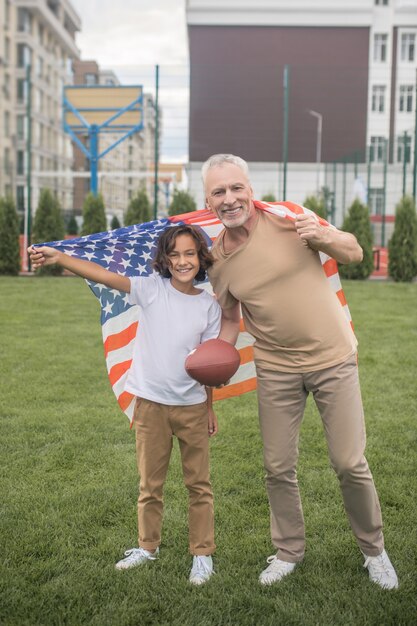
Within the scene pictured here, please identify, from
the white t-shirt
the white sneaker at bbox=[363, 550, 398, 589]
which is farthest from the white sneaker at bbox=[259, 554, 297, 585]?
the white t-shirt

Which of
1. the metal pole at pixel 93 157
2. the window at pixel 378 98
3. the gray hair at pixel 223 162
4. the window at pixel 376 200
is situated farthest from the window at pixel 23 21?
the gray hair at pixel 223 162

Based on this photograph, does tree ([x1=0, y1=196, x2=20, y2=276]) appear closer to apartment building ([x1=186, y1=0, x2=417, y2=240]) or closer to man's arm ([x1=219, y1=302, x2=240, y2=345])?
man's arm ([x1=219, y1=302, x2=240, y2=345])

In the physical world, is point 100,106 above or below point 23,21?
below

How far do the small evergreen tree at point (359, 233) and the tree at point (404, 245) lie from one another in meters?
0.51

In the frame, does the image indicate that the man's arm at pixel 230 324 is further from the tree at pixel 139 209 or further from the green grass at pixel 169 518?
the tree at pixel 139 209

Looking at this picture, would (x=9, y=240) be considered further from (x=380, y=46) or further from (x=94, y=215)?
(x=380, y=46)

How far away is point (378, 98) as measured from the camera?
1738 inches

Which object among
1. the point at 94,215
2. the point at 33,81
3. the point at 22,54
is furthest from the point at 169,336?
the point at 22,54

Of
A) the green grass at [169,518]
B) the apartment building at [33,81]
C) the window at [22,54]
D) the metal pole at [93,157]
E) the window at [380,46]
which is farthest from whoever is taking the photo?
the window at [22,54]

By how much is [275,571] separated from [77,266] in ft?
5.66

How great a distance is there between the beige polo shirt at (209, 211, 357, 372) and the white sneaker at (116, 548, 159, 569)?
44.6 inches

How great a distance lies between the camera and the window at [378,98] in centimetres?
4356

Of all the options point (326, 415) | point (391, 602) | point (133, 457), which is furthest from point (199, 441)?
point (133, 457)

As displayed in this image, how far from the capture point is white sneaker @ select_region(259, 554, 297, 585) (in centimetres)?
328
